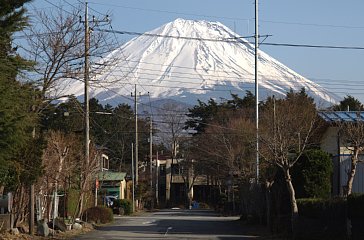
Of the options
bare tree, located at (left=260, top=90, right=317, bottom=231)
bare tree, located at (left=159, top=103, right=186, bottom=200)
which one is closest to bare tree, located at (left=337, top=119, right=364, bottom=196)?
bare tree, located at (left=260, top=90, right=317, bottom=231)

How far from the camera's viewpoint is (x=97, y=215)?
4156 cm

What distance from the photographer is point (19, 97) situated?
2025 cm

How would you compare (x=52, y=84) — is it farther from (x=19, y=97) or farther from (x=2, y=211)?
(x=19, y=97)

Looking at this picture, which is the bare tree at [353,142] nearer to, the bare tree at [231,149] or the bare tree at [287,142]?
the bare tree at [287,142]

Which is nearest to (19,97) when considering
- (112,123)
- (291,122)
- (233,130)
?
(291,122)

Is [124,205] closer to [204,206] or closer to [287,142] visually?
[204,206]

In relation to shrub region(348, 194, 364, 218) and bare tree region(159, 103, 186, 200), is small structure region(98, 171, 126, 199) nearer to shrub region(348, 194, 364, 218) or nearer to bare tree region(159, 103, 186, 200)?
bare tree region(159, 103, 186, 200)

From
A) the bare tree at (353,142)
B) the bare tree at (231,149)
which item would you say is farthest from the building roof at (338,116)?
the bare tree at (231,149)

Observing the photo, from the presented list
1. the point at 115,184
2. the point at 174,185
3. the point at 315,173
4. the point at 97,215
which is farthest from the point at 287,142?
the point at 174,185

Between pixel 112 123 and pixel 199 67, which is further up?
pixel 199 67

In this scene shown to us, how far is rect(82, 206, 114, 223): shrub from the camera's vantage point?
41359 mm

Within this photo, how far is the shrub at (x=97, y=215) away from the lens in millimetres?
41359

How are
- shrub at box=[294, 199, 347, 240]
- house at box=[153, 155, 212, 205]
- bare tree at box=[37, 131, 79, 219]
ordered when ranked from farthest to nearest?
house at box=[153, 155, 212, 205], bare tree at box=[37, 131, 79, 219], shrub at box=[294, 199, 347, 240]

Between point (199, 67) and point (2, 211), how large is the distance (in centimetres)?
8798
